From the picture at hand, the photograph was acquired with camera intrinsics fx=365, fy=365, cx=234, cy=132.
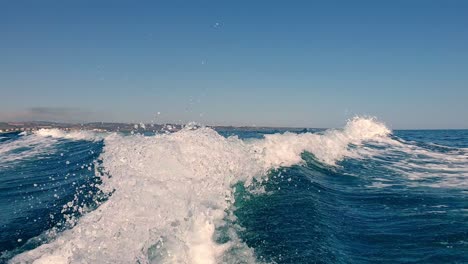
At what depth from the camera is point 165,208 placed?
7.51m

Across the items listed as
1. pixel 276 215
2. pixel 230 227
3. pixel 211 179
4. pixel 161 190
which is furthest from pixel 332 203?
pixel 161 190

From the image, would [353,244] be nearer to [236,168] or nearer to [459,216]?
[459,216]

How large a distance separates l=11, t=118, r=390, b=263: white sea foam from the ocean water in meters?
0.03

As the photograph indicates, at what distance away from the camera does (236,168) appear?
12.1 m

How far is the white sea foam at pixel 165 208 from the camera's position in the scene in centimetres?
598

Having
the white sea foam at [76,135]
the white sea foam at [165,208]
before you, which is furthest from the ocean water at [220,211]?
the white sea foam at [76,135]

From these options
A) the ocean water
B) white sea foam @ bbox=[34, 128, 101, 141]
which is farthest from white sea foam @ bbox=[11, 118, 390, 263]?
white sea foam @ bbox=[34, 128, 101, 141]

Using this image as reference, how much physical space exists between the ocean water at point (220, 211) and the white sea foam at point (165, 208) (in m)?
0.03

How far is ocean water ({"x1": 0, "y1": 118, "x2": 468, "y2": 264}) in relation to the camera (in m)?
6.39

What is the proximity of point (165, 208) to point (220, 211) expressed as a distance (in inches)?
56.0

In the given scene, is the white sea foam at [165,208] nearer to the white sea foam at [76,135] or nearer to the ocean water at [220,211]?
the ocean water at [220,211]

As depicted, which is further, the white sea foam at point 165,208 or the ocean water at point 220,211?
the ocean water at point 220,211

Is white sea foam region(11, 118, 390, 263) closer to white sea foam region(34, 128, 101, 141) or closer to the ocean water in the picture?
the ocean water

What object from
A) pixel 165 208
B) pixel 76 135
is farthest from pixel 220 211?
pixel 76 135
